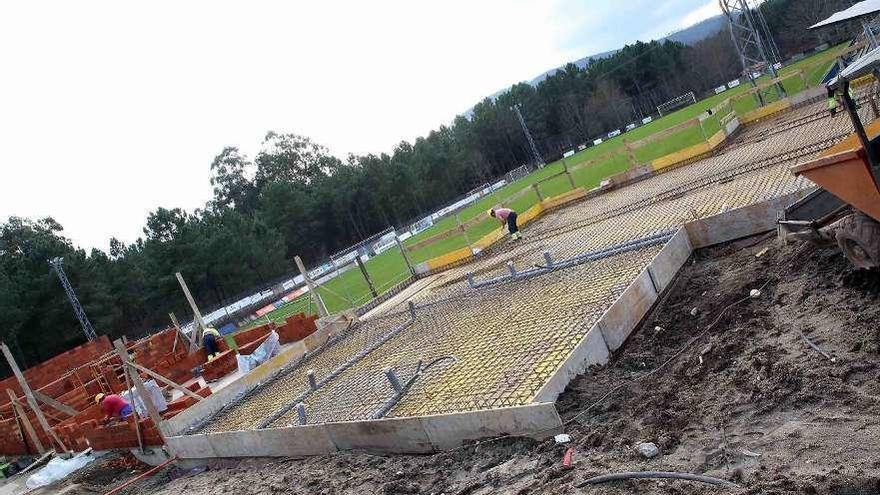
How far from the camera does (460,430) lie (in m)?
6.38

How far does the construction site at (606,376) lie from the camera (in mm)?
4500

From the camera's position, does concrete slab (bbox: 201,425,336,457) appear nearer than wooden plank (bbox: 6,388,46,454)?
Yes

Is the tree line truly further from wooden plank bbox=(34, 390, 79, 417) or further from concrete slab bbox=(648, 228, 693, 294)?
concrete slab bbox=(648, 228, 693, 294)

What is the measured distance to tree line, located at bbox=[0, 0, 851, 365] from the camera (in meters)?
32.7

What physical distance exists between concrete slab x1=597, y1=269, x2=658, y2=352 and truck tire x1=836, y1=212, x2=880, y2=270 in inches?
94.9

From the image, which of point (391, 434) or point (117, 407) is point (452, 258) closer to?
point (117, 407)

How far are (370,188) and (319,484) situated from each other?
5003cm

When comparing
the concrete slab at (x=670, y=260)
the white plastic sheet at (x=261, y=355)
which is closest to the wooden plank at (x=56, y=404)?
the white plastic sheet at (x=261, y=355)

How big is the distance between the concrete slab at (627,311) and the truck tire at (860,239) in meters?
2.41

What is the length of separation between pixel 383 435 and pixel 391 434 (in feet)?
0.46

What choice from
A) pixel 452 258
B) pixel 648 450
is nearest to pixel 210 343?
pixel 452 258

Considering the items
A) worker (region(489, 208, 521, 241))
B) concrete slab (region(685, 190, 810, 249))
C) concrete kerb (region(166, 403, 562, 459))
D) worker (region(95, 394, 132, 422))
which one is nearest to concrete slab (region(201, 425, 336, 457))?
concrete kerb (region(166, 403, 562, 459))

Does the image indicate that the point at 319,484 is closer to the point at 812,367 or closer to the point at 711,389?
the point at 711,389

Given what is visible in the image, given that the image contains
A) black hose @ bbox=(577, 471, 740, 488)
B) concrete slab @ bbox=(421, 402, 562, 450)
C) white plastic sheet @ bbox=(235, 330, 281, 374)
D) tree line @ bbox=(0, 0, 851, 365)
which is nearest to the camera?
black hose @ bbox=(577, 471, 740, 488)
